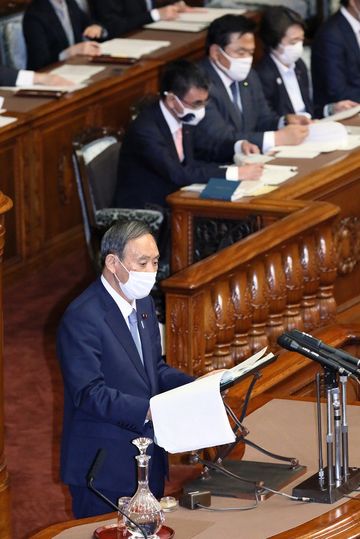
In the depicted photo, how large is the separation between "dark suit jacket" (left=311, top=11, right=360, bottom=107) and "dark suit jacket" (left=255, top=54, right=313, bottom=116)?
392 mm

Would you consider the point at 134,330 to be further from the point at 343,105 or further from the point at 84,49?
the point at 84,49

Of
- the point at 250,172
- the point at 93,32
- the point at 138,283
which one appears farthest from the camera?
the point at 93,32

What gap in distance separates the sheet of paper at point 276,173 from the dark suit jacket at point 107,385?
7.57ft

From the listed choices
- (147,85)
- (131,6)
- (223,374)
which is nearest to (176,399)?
(223,374)

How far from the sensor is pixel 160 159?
745 centimetres

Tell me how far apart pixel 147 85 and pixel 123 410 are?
18.3ft

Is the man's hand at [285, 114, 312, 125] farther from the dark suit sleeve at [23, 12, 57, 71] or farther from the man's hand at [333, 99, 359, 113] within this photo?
the dark suit sleeve at [23, 12, 57, 71]

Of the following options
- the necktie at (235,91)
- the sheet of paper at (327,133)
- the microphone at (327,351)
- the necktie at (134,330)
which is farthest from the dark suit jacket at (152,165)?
the microphone at (327,351)

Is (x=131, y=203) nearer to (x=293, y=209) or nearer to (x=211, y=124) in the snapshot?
(x=211, y=124)

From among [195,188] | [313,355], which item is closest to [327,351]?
[313,355]

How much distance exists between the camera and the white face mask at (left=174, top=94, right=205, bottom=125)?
291 inches

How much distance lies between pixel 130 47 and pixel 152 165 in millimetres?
2743

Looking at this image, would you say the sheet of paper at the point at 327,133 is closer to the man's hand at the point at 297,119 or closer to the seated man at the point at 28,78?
the man's hand at the point at 297,119

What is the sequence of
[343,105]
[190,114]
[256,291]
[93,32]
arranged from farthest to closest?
[93,32]
[343,105]
[190,114]
[256,291]
